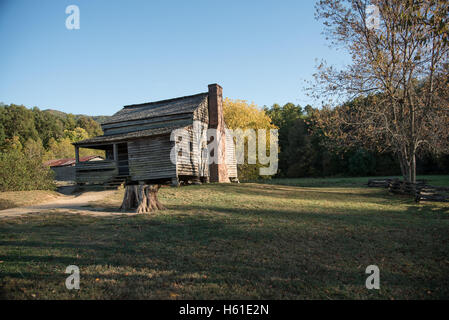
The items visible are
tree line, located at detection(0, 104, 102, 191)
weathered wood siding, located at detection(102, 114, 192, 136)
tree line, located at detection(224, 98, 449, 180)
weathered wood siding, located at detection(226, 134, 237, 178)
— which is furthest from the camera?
tree line, located at detection(224, 98, 449, 180)

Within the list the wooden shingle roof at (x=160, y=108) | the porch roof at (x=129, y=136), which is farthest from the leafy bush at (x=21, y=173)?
the wooden shingle roof at (x=160, y=108)

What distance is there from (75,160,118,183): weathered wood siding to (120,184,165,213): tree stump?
11.3 meters

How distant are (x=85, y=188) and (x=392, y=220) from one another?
19.8m

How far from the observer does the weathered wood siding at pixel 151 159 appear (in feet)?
66.2

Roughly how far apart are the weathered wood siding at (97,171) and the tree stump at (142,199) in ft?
36.9

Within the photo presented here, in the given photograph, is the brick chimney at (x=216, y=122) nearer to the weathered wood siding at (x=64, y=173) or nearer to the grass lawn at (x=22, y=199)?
the grass lawn at (x=22, y=199)

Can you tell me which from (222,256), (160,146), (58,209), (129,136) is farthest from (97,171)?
(222,256)

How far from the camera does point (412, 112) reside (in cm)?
1636

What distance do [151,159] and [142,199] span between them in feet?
34.9

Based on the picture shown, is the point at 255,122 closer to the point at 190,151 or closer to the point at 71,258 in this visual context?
the point at 190,151

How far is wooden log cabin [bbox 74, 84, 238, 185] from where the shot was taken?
2047cm

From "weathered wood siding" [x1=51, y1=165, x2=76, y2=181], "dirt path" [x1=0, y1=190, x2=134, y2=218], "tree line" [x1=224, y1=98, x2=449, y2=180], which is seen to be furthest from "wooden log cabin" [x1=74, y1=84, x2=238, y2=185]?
"tree line" [x1=224, y1=98, x2=449, y2=180]

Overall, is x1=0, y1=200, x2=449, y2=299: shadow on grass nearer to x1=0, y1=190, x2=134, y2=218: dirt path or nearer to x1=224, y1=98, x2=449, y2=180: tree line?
x1=0, y1=190, x2=134, y2=218: dirt path
